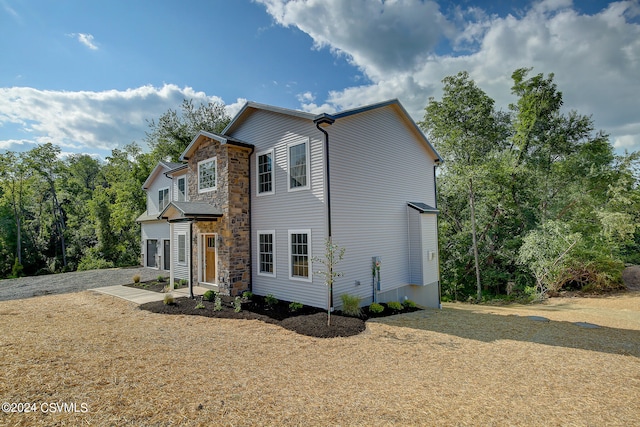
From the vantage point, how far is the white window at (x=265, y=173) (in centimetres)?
1028

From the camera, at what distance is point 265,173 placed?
10.6 metres

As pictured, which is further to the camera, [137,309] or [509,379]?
[137,309]

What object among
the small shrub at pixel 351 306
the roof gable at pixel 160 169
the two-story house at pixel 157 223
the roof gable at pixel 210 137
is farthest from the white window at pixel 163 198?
the small shrub at pixel 351 306

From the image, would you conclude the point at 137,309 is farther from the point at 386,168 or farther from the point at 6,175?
the point at 6,175

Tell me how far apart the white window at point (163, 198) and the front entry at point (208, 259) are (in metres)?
7.40

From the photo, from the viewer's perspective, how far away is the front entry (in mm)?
12383

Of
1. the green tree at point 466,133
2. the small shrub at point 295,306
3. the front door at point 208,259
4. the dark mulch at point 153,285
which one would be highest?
the green tree at point 466,133

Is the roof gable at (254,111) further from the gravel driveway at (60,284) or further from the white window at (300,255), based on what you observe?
the gravel driveway at (60,284)

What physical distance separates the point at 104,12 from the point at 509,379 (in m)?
13.3

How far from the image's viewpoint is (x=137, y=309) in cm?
902

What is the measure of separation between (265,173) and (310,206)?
2.59 meters

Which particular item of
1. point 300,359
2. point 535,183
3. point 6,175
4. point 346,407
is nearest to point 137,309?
point 300,359

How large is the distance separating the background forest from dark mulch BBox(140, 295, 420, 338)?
10.7 m

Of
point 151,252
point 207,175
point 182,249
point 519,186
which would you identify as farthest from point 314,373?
point 519,186
